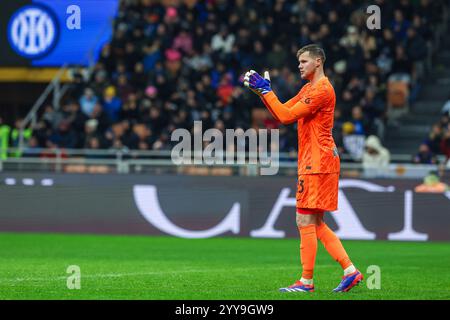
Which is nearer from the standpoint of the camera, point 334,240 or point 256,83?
point 256,83

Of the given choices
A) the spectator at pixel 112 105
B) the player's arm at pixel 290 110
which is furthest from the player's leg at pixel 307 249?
the spectator at pixel 112 105

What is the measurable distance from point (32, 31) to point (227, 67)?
7.28 m

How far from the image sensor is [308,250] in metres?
10.5

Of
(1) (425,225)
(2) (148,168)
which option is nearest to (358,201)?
(1) (425,225)

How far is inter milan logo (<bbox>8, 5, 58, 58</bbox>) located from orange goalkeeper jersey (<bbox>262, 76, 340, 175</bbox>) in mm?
20740

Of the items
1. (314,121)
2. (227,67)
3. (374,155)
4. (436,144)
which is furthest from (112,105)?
(314,121)

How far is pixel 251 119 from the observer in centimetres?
2408

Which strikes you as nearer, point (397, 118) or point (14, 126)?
point (397, 118)

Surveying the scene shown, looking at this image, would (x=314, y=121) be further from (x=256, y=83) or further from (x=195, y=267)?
(x=195, y=267)

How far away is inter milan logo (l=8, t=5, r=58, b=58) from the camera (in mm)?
30328

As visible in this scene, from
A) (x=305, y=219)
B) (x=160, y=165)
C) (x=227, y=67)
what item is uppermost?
(x=227, y=67)
